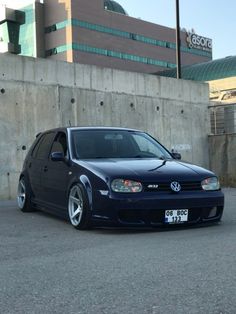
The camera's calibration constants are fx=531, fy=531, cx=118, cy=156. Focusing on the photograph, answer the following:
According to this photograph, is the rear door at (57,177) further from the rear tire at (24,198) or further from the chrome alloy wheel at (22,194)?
the chrome alloy wheel at (22,194)

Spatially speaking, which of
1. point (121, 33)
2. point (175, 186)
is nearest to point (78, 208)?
point (175, 186)

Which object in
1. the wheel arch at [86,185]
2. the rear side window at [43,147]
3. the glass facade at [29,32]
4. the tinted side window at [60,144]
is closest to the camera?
the wheel arch at [86,185]

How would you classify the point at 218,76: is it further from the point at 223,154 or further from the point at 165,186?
the point at 165,186

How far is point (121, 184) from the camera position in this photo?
688cm

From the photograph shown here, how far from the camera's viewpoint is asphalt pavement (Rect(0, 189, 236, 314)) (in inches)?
154

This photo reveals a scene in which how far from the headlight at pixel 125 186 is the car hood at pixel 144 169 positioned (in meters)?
0.07

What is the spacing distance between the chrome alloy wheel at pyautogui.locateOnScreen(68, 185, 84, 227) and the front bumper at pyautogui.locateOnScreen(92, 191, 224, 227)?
33 centimetres

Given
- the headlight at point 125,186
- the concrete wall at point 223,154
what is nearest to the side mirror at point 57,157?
the headlight at point 125,186

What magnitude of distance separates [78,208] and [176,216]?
137 cm

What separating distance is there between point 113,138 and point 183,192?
180cm

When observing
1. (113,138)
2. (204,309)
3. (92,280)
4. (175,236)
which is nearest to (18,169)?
(113,138)

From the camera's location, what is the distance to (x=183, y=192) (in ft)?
23.1

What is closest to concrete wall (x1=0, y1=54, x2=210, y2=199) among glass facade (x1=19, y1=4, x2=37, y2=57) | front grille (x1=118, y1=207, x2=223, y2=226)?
front grille (x1=118, y1=207, x2=223, y2=226)

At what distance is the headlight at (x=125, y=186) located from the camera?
6836 mm
